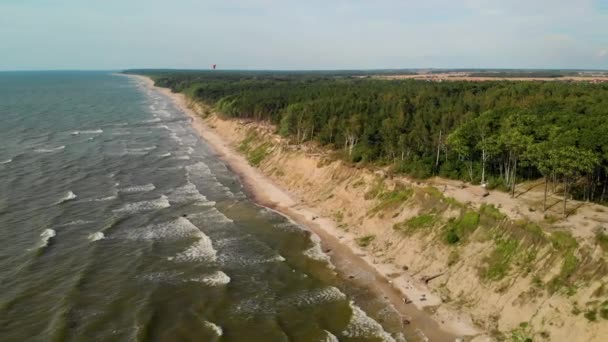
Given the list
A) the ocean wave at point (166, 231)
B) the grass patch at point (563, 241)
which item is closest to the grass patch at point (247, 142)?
the ocean wave at point (166, 231)

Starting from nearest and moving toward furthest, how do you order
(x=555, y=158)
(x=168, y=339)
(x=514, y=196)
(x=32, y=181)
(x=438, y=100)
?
1. (x=168, y=339)
2. (x=555, y=158)
3. (x=514, y=196)
4. (x=32, y=181)
5. (x=438, y=100)

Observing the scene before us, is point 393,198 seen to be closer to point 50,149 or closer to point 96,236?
point 96,236

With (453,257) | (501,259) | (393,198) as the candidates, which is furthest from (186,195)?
(501,259)

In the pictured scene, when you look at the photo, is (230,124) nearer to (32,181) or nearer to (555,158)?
(32,181)

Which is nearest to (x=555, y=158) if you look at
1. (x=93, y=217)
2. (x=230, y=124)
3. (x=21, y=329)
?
(x=21, y=329)

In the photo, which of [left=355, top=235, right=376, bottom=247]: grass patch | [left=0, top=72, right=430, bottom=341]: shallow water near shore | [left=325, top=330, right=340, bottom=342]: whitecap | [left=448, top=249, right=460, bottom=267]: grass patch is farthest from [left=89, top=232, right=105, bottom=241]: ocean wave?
[left=448, top=249, right=460, bottom=267]: grass patch

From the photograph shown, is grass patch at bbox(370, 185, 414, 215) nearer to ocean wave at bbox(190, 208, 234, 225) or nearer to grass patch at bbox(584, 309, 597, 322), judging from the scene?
ocean wave at bbox(190, 208, 234, 225)
